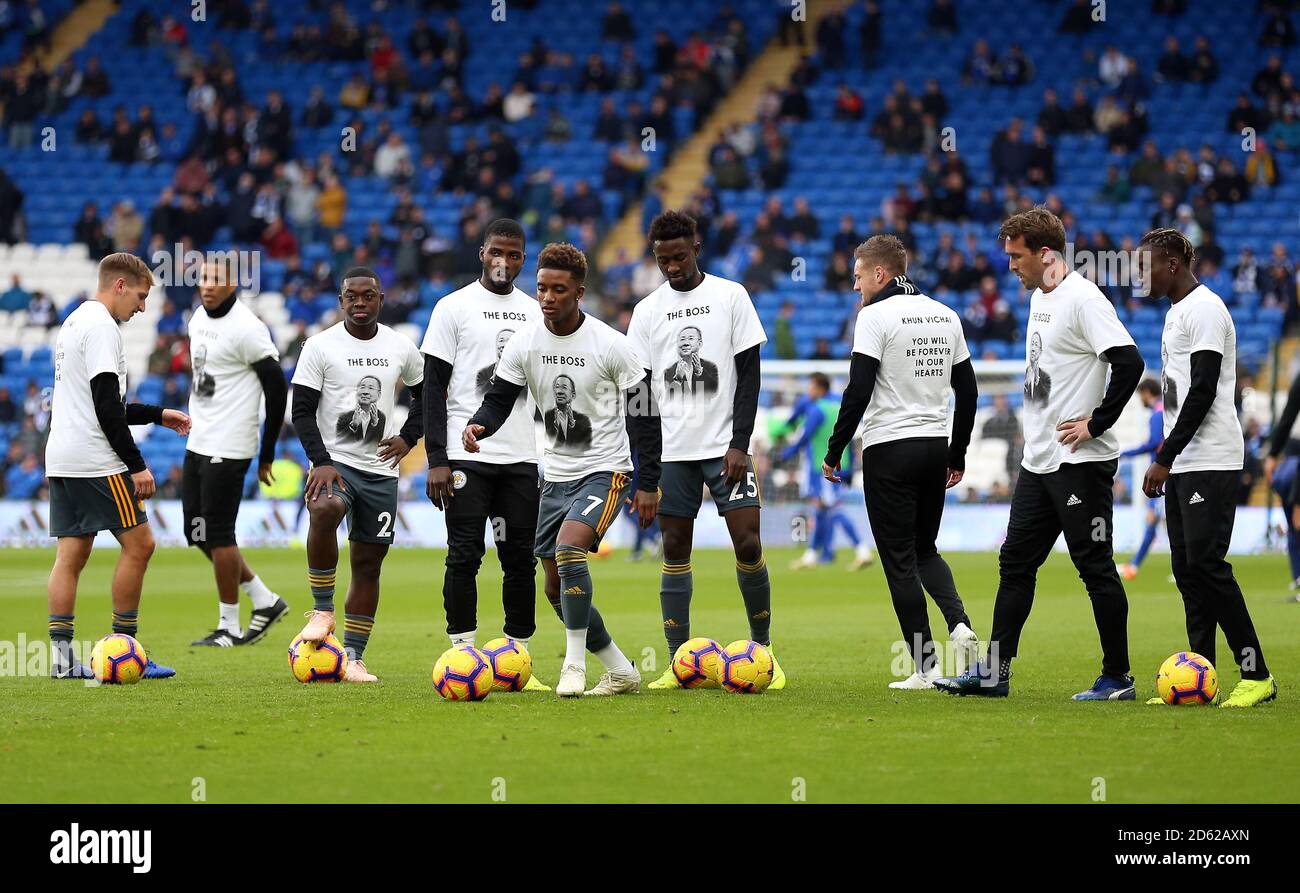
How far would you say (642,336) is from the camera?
9.05 meters

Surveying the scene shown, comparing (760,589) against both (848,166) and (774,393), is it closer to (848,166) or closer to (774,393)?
(774,393)

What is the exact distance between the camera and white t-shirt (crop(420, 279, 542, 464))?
9117 millimetres

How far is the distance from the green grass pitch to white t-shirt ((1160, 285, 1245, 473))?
1209 mm

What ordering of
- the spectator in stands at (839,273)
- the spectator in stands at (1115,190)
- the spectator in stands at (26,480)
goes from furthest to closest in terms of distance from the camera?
1. the spectator in stands at (1115,190)
2. the spectator in stands at (839,273)
3. the spectator in stands at (26,480)

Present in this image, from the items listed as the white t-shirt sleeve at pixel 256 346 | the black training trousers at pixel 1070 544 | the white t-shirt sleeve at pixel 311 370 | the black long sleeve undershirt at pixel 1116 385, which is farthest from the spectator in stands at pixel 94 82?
the black long sleeve undershirt at pixel 1116 385

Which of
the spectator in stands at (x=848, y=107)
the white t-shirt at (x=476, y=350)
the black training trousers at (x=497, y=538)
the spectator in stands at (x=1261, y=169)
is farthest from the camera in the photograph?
the spectator in stands at (x=848, y=107)

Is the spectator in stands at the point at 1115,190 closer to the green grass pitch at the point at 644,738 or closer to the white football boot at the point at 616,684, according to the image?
the green grass pitch at the point at 644,738

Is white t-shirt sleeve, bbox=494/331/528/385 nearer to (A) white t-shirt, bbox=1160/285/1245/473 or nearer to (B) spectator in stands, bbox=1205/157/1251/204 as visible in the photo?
(A) white t-shirt, bbox=1160/285/1245/473

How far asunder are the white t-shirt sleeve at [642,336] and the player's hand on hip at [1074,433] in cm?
223

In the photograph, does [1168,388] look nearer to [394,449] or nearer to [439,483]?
[439,483]

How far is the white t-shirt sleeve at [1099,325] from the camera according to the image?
26.3 feet

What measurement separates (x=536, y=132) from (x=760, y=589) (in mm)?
24516

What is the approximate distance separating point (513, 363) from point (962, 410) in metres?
2.42
